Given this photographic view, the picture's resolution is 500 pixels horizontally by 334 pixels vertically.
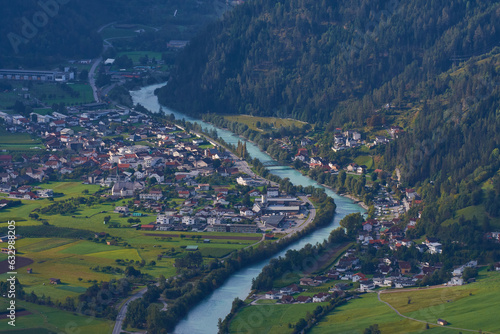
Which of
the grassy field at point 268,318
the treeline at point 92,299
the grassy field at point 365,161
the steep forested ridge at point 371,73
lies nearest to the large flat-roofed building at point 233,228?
the treeline at point 92,299

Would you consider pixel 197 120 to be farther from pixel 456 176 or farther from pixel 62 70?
pixel 456 176

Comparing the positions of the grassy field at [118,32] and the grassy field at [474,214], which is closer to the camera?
the grassy field at [474,214]

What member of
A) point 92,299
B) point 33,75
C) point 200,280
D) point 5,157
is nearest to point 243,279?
point 200,280

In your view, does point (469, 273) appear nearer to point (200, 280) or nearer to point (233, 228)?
point (200, 280)

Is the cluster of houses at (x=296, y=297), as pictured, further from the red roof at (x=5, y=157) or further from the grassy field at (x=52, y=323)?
the red roof at (x=5, y=157)

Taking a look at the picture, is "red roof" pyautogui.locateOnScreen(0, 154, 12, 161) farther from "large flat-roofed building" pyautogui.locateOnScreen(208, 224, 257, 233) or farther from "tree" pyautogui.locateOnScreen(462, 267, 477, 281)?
"tree" pyautogui.locateOnScreen(462, 267, 477, 281)

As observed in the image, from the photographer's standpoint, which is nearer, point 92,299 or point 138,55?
point 92,299
